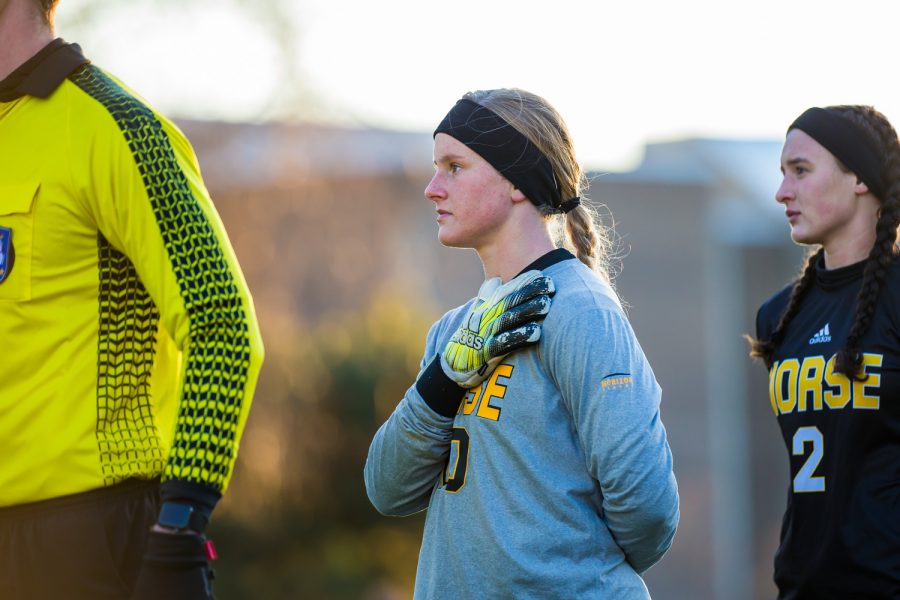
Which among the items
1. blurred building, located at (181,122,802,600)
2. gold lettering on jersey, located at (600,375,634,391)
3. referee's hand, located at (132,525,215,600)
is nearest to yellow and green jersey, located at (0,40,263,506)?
referee's hand, located at (132,525,215,600)

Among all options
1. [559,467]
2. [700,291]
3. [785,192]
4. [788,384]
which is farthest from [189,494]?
[700,291]

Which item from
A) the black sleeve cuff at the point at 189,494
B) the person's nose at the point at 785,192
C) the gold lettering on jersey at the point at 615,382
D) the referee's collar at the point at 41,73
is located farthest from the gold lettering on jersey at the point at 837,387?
the referee's collar at the point at 41,73

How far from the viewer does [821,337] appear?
177 inches

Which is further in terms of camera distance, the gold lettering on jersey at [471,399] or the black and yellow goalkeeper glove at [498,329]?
the gold lettering on jersey at [471,399]

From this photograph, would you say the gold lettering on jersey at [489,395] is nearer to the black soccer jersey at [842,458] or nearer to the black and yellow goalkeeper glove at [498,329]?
the black and yellow goalkeeper glove at [498,329]

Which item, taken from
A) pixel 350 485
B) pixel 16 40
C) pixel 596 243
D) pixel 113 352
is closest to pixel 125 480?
pixel 113 352

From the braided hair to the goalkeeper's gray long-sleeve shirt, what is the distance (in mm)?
1130

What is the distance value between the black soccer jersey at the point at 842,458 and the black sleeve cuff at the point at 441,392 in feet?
4.85

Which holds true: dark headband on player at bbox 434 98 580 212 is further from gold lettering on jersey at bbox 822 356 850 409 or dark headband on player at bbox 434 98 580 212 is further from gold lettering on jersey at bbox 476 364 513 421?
gold lettering on jersey at bbox 822 356 850 409

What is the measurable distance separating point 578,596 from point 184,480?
3.77 feet

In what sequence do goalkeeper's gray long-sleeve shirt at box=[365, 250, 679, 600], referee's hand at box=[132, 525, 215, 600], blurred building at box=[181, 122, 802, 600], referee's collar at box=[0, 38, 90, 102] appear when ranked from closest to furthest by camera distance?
1. referee's hand at box=[132, 525, 215, 600]
2. referee's collar at box=[0, 38, 90, 102]
3. goalkeeper's gray long-sleeve shirt at box=[365, 250, 679, 600]
4. blurred building at box=[181, 122, 802, 600]

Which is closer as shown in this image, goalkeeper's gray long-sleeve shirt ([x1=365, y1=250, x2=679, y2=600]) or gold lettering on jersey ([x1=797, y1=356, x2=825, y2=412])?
goalkeeper's gray long-sleeve shirt ([x1=365, y1=250, x2=679, y2=600])

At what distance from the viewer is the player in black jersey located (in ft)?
13.6

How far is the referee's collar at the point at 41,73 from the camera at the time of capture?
3088 mm
